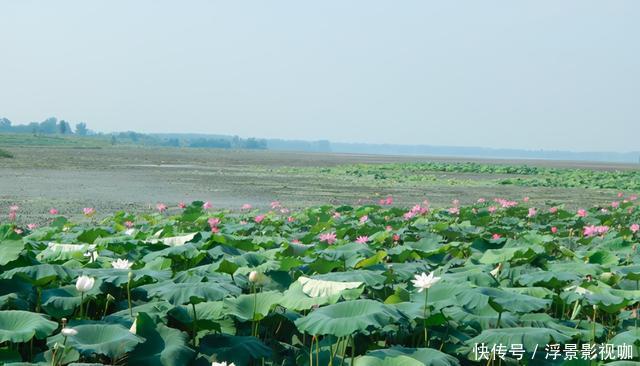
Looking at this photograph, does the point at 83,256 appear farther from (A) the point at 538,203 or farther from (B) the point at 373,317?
(A) the point at 538,203

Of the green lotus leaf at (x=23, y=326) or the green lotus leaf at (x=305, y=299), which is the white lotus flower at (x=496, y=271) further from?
the green lotus leaf at (x=23, y=326)

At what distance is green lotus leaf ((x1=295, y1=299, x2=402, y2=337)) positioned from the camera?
261 centimetres

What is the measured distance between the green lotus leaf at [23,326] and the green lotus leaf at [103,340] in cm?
6

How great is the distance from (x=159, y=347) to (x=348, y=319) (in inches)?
30.5

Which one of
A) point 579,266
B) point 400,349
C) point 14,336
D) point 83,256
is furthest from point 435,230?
point 14,336

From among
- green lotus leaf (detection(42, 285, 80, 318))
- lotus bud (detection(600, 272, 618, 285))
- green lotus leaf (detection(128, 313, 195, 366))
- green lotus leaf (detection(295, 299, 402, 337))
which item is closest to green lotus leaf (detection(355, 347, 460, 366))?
green lotus leaf (detection(295, 299, 402, 337))

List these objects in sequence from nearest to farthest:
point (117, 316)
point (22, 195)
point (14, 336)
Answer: point (14, 336) < point (117, 316) < point (22, 195)

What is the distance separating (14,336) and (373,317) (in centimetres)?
132

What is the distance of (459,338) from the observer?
126 inches

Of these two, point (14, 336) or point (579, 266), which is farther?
point (579, 266)

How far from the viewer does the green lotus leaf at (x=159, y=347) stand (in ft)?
9.00

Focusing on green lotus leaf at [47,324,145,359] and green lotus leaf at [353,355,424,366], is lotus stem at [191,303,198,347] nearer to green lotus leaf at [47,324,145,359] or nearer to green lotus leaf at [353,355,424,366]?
green lotus leaf at [47,324,145,359]

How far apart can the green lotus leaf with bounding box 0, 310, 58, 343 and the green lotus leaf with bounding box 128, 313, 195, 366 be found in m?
0.33

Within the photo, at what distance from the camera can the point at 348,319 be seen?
2688 millimetres
